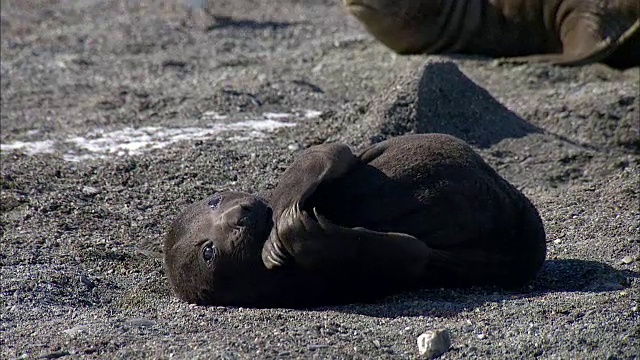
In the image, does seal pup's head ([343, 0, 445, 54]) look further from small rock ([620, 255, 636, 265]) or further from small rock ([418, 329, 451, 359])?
small rock ([418, 329, 451, 359])

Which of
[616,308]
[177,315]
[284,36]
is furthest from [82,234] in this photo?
[284,36]

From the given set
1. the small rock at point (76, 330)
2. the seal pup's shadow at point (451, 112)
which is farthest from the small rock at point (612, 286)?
the seal pup's shadow at point (451, 112)

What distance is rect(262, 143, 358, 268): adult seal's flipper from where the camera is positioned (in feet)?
15.0

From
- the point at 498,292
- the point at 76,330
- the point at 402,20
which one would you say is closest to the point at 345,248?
the point at 498,292

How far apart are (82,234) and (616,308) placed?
9.03 feet

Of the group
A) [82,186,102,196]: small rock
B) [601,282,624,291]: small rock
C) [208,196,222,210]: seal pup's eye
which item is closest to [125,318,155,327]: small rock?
[208,196,222,210]: seal pup's eye

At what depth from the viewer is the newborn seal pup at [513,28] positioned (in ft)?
29.5

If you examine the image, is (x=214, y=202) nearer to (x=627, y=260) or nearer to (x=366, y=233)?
(x=366, y=233)

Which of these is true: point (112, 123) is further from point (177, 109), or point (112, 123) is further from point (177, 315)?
point (177, 315)

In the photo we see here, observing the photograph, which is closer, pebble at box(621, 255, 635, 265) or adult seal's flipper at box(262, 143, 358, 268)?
adult seal's flipper at box(262, 143, 358, 268)

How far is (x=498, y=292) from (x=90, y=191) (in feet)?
8.75

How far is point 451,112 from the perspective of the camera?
7.27 meters

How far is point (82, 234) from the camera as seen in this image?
19.6 feet

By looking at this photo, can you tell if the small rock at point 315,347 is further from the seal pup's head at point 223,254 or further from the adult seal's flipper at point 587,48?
the adult seal's flipper at point 587,48
